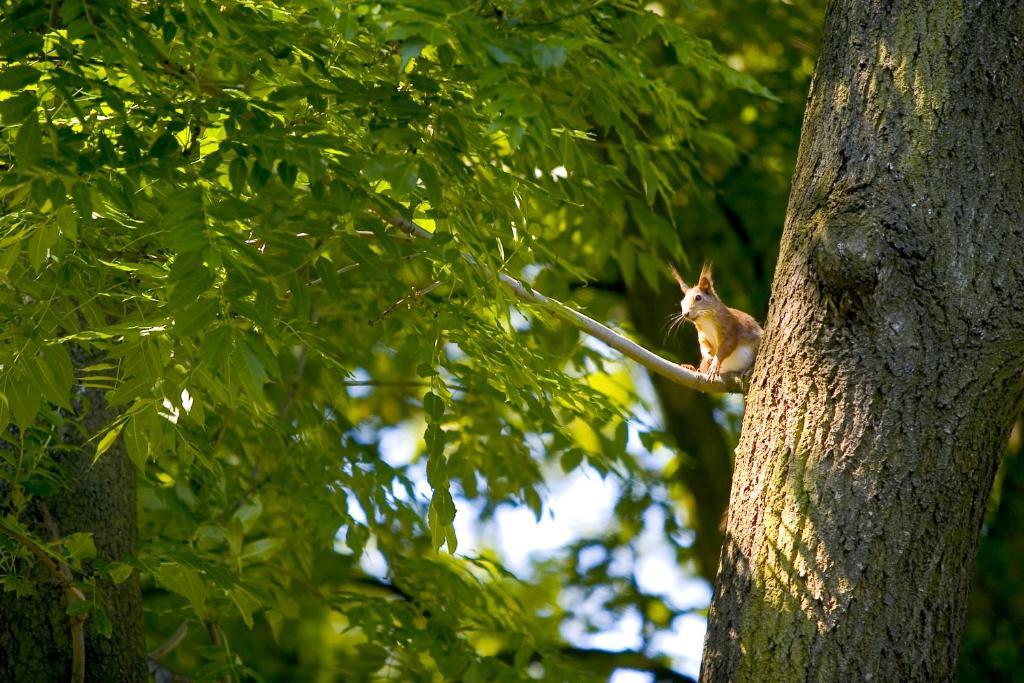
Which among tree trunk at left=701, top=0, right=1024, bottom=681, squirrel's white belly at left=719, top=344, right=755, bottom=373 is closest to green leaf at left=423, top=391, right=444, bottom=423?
tree trunk at left=701, top=0, right=1024, bottom=681

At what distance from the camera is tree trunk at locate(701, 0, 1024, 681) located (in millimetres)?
2832

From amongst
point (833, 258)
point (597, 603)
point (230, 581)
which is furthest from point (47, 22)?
point (597, 603)

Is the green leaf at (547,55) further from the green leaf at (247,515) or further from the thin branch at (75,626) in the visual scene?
the green leaf at (247,515)

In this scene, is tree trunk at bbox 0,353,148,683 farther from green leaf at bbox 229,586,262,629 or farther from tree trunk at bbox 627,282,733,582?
tree trunk at bbox 627,282,733,582

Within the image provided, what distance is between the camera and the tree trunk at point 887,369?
283 cm

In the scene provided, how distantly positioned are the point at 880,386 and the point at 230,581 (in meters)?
2.05

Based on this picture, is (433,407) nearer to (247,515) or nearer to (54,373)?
(54,373)

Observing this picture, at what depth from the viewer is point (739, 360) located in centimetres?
472

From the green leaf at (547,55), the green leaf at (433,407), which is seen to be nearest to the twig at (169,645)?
the green leaf at (433,407)

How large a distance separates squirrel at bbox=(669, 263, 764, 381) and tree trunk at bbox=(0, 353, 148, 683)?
7.49ft

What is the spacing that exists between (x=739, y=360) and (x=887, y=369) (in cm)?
182

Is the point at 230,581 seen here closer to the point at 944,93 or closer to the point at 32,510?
the point at 32,510

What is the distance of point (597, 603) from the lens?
7.73 m

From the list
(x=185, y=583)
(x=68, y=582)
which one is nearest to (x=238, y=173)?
(x=185, y=583)
